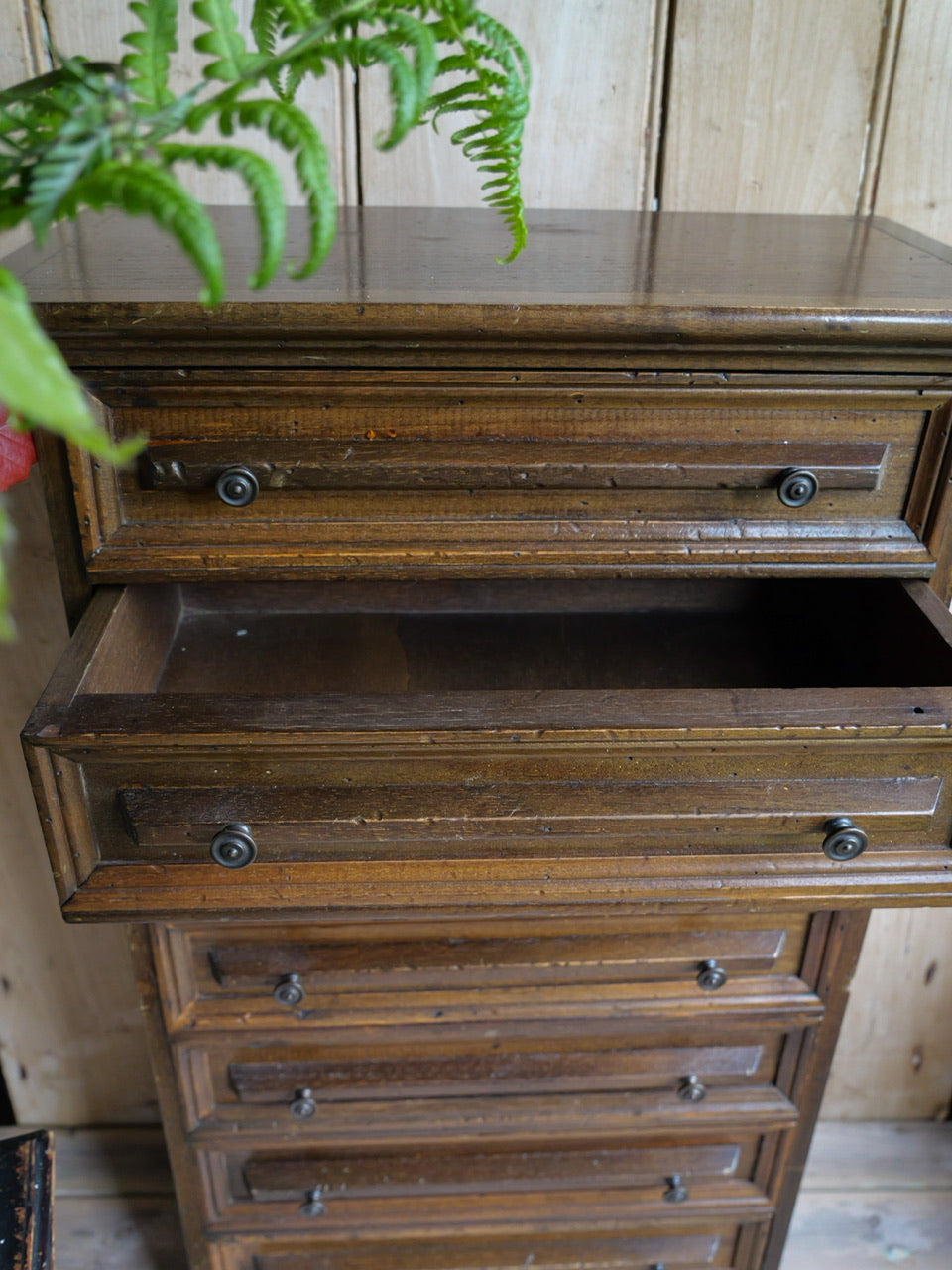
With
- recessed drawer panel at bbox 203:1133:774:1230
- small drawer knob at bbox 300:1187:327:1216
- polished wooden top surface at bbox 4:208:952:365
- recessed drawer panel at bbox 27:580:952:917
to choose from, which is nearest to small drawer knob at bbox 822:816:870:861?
recessed drawer panel at bbox 27:580:952:917

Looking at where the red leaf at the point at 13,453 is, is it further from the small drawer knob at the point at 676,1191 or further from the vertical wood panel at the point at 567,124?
the small drawer knob at the point at 676,1191

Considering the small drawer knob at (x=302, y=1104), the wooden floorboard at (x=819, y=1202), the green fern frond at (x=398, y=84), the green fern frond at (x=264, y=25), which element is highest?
the green fern frond at (x=264, y=25)

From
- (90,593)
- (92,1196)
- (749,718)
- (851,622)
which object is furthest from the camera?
(92,1196)

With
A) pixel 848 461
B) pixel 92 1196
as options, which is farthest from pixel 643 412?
pixel 92 1196

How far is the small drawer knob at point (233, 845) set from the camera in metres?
0.74

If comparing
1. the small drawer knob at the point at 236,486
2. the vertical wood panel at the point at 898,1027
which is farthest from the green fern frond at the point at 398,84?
the vertical wood panel at the point at 898,1027

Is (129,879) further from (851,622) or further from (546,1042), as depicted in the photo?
(851,622)

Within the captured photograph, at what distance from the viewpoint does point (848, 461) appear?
2.57 feet

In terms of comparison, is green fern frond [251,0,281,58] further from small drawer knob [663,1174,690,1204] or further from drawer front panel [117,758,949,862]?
small drawer knob [663,1174,690,1204]

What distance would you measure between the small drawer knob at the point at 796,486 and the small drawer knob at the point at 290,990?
0.59 m

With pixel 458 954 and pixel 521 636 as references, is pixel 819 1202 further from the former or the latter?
pixel 521 636

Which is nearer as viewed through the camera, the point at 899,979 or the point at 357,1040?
the point at 357,1040

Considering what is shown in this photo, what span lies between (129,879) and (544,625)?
0.45m

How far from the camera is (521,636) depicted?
3.25 ft
